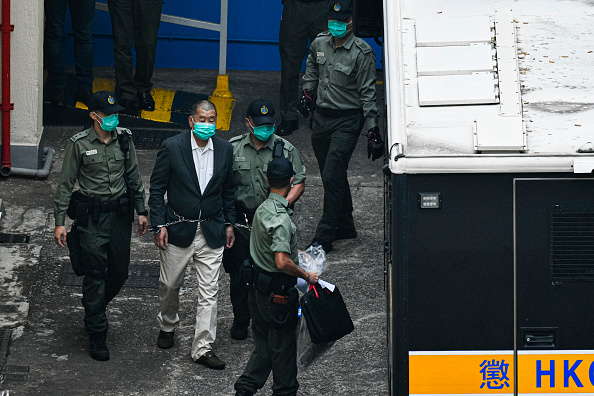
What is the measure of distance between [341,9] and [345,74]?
59 centimetres

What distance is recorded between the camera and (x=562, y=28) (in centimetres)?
545

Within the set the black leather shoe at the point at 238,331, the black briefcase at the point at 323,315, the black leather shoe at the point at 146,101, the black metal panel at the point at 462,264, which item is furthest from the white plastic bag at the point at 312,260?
the black leather shoe at the point at 146,101

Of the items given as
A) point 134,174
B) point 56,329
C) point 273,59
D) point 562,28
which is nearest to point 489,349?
point 562,28

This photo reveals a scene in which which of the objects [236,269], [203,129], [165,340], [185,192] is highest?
[203,129]

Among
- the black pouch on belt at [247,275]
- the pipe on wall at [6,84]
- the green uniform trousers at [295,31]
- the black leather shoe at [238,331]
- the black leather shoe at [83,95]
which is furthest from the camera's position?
the black leather shoe at [83,95]

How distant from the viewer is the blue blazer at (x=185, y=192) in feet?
25.2

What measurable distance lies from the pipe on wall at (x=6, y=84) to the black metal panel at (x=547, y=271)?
6.84 metres

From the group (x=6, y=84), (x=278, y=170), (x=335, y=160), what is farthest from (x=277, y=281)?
(x=6, y=84)

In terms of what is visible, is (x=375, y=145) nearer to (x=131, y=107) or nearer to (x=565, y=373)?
(x=565, y=373)

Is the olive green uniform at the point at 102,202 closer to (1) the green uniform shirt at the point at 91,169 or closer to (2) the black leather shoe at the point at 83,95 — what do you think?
(1) the green uniform shirt at the point at 91,169

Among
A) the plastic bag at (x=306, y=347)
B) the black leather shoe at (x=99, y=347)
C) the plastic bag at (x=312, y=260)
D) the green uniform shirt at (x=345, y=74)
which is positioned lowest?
the black leather shoe at (x=99, y=347)

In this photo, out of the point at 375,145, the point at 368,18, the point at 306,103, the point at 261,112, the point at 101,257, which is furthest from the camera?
the point at 306,103

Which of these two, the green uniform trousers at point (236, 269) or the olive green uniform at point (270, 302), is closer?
the olive green uniform at point (270, 302)

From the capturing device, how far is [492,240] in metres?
4.98
